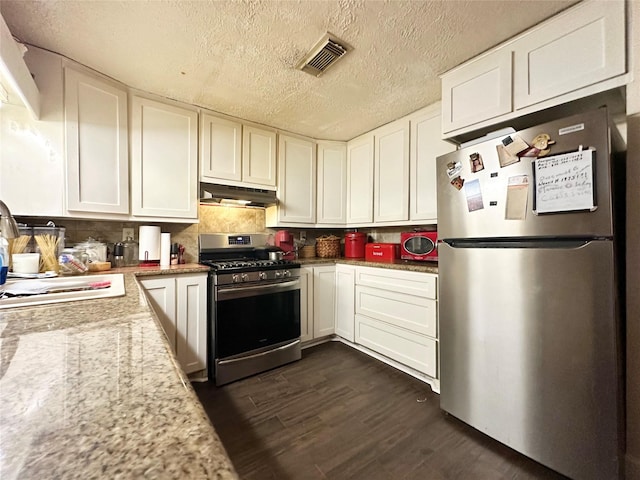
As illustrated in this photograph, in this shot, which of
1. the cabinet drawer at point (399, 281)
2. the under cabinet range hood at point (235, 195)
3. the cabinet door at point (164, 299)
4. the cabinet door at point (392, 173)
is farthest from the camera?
the cabinet door at point (392, 173)

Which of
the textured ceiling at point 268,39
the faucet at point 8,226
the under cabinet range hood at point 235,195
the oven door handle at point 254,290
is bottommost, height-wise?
the oven door handle at point 254,290

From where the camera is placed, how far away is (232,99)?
2.15 meters

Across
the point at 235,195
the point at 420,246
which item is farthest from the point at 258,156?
the point at 420,246

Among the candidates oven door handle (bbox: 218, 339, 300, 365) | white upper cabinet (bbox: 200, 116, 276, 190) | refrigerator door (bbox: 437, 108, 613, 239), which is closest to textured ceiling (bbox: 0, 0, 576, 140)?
white upper cabinet (bbox: 200, 116, 276, 190)

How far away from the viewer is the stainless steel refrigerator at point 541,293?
1106 millimetres

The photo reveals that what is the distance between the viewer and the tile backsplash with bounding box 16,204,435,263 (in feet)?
6.59

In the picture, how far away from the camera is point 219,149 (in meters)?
2.36

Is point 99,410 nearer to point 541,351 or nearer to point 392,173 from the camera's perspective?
point 541,351

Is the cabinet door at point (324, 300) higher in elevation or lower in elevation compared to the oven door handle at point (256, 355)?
higher

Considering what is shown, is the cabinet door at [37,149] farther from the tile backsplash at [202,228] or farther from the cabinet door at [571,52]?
the cabinet door at [571,52]

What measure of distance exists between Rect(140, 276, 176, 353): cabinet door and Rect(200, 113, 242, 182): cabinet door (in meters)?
0.92

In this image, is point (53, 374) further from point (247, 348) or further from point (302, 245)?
point (302, 245)

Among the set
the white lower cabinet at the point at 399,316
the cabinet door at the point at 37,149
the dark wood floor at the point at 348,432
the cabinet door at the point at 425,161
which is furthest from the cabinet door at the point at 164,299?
the cabinet door at the point at 425,161

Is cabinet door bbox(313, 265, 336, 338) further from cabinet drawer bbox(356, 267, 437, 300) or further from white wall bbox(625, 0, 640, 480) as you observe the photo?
white wall bbox(625, 0, 640, 480)
